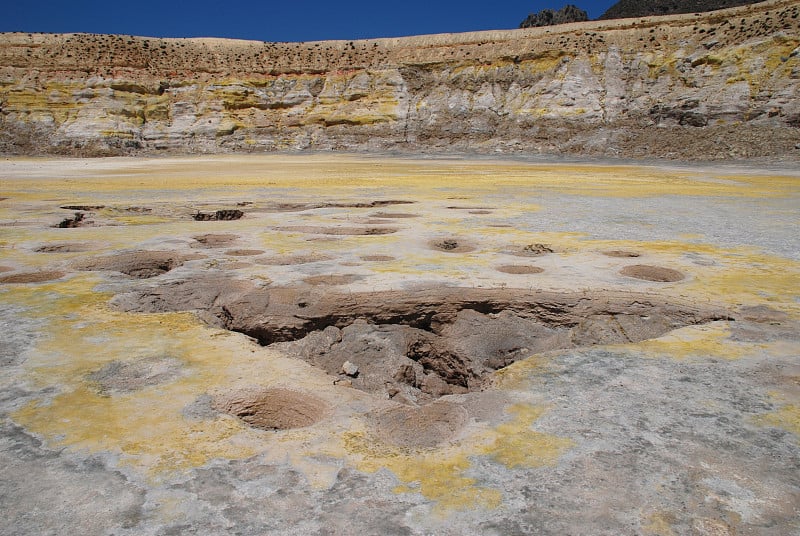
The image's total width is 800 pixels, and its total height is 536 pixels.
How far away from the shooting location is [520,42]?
179ft

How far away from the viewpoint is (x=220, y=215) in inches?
492

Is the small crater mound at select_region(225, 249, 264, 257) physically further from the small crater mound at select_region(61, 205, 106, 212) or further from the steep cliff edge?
the steep cliff edge

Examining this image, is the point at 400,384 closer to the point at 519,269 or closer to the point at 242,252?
the point at 519,269

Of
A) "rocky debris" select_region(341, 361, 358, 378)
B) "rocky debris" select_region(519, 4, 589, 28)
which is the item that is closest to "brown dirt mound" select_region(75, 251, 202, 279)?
"rocky debris" select_region(341, 361, 358, 378)

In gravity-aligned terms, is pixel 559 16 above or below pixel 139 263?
above

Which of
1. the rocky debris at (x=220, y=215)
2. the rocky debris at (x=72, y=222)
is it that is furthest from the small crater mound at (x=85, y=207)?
the rocky debris at (x=220, y=215)

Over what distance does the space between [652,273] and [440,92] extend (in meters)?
47.8

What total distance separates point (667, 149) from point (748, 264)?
114 feet

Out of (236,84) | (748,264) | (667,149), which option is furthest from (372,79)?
(748,264)

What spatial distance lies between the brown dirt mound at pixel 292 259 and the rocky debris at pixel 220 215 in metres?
5.04

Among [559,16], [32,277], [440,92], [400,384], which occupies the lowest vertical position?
[400,384]

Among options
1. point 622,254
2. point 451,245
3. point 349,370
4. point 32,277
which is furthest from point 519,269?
point 32,277

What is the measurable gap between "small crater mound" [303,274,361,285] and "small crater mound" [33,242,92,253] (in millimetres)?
3858

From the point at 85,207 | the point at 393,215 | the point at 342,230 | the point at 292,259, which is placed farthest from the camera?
the point at 85,207
